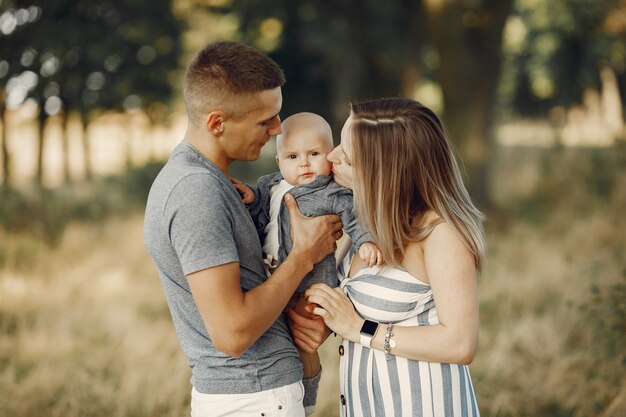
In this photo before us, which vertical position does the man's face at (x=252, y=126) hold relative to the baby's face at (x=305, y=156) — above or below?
above

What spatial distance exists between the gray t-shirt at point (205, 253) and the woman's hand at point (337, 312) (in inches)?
6.1

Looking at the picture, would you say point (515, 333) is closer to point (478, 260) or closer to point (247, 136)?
point (478, 260)

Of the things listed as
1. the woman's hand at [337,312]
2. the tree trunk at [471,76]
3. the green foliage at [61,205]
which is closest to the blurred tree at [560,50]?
the tree trunk at [471,76]

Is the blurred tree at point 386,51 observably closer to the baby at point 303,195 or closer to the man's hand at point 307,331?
the baby at point 303,195

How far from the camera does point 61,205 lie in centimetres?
1104

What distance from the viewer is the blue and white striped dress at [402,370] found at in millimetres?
2406

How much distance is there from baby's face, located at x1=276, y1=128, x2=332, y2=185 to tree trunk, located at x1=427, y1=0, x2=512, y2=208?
24.1 ft

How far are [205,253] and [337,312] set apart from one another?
2.19 feet

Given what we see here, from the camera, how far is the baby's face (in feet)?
9.09

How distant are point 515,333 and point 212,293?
4.44 meters

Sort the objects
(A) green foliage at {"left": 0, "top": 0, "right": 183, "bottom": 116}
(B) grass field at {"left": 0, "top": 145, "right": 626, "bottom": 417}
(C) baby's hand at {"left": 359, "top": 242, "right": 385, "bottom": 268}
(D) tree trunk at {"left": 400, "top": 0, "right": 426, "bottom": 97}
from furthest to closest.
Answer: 1. (D) tree trunk at {"left": 400, "top": 0, "right": 426, "bottom": 97}
2. (A) green foliage at {"left": 0, "top": 0, "right": 183, "bottom": 116}
3. (B) grass field at {"left": 0, "top": 145, "right": 626, "bottom": 417}
4. (C) baby's hand at {"left": 359, "top": 242, "right": 385, "bottom": 268}

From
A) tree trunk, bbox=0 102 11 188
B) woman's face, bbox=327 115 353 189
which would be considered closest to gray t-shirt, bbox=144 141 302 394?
woman's face, bbox=327 115 353 189

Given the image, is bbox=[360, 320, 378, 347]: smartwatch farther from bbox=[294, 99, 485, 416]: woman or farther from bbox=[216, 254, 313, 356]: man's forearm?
bbox=[216, 254, 313, 356]: man's forearm

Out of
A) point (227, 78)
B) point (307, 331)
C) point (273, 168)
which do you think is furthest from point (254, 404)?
point (273, 168)
